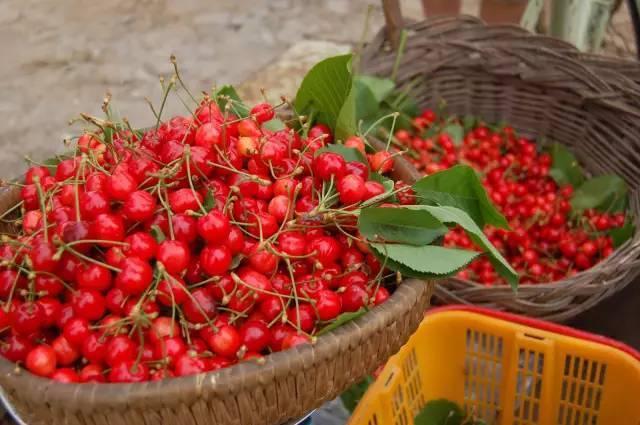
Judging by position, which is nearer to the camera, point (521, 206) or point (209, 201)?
point (209, 201)

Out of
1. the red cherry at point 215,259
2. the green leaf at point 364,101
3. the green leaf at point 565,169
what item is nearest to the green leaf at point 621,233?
the green leaf at point 565,169

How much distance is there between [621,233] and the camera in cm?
152

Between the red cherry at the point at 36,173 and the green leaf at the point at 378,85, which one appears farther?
the green leaf at the point at 378,85

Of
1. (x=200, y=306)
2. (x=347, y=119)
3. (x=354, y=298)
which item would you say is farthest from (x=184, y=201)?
(x=347, y=119)

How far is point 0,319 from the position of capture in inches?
31.9

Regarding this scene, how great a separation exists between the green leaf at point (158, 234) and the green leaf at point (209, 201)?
7 centimetres

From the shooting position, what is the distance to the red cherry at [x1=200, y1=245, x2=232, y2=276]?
81cm

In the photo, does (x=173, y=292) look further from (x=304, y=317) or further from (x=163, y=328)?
(x=304, y=317)

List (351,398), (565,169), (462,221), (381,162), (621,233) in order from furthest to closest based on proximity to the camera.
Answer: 1. (565,169)
2. (621,233)
3. (351,398)
4. (381,162)
5. (462,221)

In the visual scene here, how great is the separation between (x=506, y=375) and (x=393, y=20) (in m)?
0.92

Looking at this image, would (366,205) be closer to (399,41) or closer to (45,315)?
(45,315)

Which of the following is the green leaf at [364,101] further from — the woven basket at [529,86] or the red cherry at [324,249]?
the red cherry at [324,249]

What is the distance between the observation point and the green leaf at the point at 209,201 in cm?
88

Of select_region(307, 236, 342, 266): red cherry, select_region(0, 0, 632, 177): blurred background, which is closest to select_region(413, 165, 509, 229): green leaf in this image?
select_region(307, 236, 342, 266): red cherry
